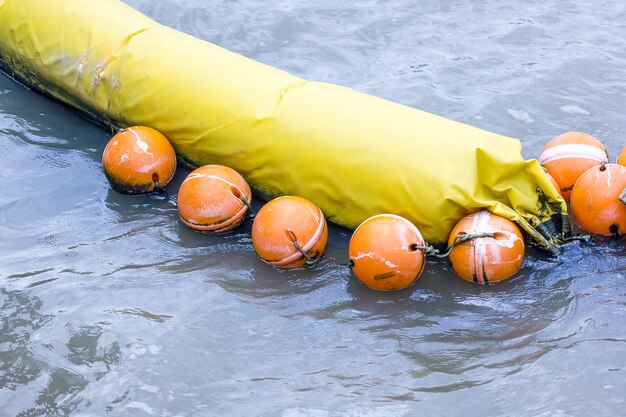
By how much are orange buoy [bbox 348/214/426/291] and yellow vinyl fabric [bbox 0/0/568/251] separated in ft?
0.72

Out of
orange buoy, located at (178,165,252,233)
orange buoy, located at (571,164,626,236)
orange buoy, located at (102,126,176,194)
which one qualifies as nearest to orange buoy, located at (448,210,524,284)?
orange buoy, located at (571,164,626,236)

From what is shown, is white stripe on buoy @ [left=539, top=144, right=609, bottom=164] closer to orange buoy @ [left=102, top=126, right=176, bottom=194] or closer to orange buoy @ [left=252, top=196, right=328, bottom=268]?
orange buoy @ [left=252, top=196, right=328, bottom=268]

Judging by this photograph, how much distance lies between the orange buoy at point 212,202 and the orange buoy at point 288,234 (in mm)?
286

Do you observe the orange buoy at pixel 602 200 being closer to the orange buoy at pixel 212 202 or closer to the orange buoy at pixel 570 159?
the orange buoy at pixel 570 159

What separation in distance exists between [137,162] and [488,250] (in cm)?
237

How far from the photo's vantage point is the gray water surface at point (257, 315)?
349 cm

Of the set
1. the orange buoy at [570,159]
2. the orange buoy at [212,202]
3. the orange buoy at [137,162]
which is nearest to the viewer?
the orange buoy at [212,202]

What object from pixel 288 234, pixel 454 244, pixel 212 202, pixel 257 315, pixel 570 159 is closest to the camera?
pixel 257 315

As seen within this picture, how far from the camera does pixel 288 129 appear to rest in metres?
4.73

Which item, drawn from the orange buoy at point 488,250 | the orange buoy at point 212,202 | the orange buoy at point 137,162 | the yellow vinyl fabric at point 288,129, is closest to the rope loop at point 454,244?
the orange buoy at point 488,250

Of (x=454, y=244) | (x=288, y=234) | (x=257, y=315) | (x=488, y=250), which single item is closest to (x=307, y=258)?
(x=288, y=234)

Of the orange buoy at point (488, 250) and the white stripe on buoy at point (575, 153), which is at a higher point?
the white stripe on buoy at point (575, 153)

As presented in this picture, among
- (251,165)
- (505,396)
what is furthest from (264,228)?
(505,396)

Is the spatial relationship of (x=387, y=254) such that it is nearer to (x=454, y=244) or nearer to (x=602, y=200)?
(x=454, y=244)
